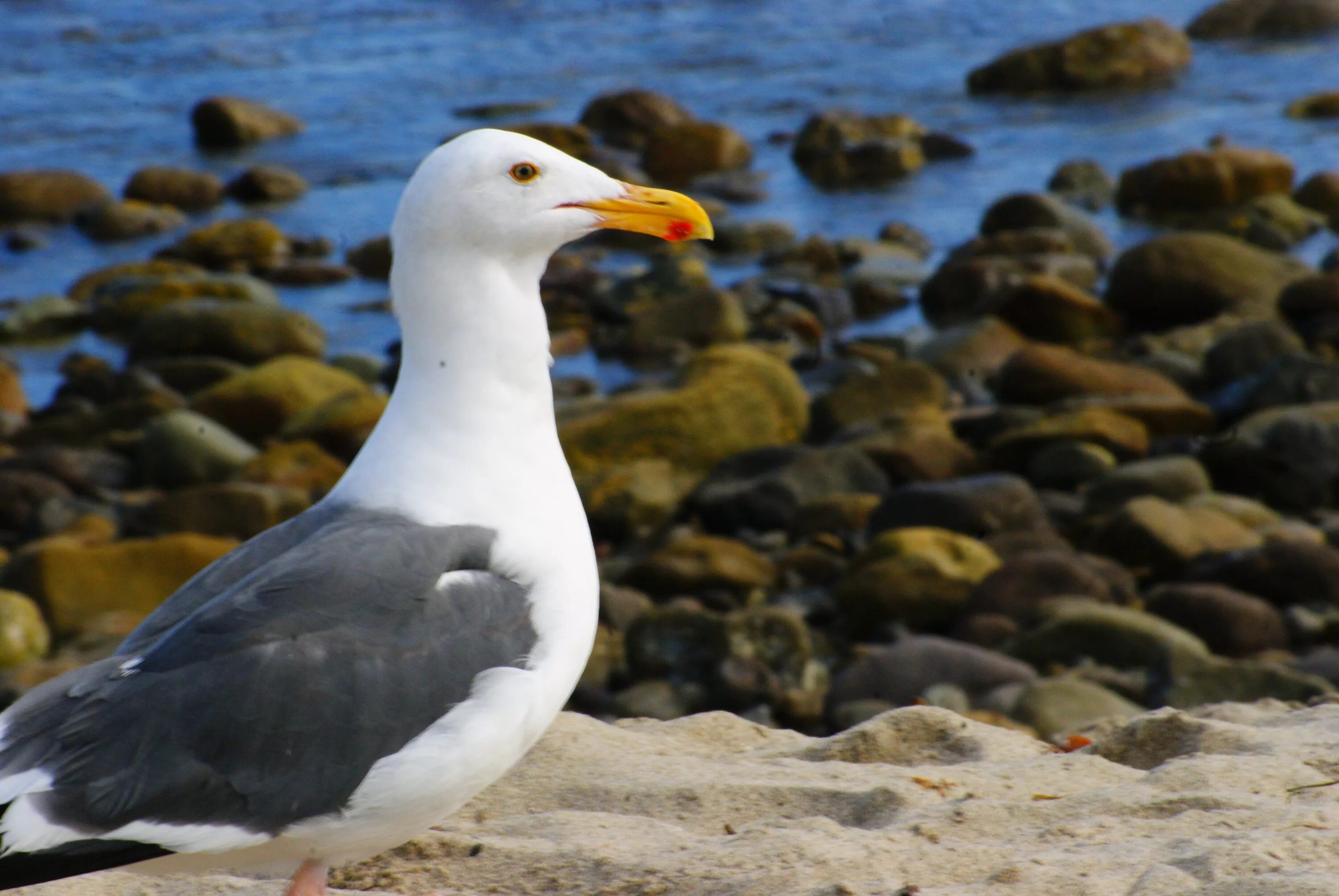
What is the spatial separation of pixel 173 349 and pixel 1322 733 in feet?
35.8

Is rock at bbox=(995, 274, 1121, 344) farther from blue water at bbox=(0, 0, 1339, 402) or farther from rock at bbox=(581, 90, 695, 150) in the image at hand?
rock at bbox=(581, 90, 695, 150)

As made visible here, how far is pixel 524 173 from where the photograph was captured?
410 cm

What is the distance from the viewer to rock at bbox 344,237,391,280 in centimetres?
1670

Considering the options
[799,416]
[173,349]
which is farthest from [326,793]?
[173,349]

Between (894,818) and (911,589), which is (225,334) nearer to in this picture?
(911,589)

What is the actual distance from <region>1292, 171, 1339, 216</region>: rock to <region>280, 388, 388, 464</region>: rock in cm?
981

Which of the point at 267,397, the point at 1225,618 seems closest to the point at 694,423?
the point at 267,397

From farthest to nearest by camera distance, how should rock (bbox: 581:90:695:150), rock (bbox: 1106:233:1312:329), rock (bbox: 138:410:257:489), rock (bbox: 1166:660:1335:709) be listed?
rock (bbox: 581:90:695:150)
rock (bbox: 1106:233:1312:329)
rock (bbox: 138:410:257:489)
rock (bbox: 1166:660:1335:709)

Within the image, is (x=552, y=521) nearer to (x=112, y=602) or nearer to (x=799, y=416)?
(x=112, y=602)

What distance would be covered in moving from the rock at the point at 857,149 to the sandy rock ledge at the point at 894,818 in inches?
592

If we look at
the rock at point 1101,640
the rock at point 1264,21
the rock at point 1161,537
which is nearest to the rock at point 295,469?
the rock at point 1161,537

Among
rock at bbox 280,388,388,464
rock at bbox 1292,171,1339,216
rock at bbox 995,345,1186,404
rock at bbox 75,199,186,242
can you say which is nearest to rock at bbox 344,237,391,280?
rock at bbox 75,199,186,242

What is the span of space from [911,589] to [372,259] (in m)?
9.64

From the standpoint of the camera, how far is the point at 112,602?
8.74 meters
